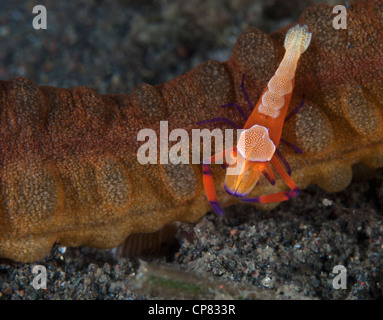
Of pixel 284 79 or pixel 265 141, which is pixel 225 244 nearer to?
pixel 265 141

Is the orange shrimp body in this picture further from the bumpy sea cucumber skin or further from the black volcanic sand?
the black volcanic sand

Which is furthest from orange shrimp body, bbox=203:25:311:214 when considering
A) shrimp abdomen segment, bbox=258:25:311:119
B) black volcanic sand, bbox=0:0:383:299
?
black volcanic sand, bbox=0:0:383:299

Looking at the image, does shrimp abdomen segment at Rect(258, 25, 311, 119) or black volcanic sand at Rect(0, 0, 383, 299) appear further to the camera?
shrimp abdomen segment at Rect(258, 25, 311, 119)

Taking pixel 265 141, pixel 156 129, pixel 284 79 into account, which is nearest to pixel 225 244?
pixel 265 141

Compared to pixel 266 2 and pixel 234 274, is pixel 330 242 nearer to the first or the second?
pixel 234 274

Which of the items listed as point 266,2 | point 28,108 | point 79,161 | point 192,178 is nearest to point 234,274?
point 192,178
